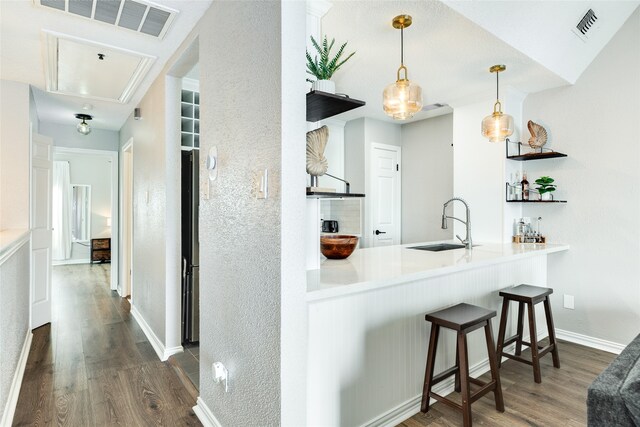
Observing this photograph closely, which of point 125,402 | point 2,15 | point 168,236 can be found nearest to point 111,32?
point 2,15

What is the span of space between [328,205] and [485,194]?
217cm

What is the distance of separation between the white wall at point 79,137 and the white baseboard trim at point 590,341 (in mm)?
6120

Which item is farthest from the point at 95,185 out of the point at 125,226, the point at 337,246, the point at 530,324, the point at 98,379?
the point at 530,324

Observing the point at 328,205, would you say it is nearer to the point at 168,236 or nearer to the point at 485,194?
the point at 485,194

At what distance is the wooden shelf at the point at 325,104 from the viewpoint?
1531 millimetres

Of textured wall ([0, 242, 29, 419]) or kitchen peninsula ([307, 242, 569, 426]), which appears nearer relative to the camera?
kitchen peninsula ([307, 242, 569, 426])

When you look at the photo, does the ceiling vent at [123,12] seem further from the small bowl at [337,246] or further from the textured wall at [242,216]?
the small bowl at [337,246]

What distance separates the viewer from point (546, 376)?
2.58m

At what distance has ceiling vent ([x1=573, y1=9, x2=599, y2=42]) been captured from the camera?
9.05 ft

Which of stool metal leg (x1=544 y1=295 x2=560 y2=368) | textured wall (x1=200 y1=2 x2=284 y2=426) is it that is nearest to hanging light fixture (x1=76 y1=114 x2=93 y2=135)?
textured wall (x1=200 y1=2 x2=284 y2=426)

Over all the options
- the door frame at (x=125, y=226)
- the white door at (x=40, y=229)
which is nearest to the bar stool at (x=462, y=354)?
the white door at (x=40, y=229)

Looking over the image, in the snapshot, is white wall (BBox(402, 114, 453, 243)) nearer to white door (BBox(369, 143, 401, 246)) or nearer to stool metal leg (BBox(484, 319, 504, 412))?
white door (BBox(369, 143, 401, 246))

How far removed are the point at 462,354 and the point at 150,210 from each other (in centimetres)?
284

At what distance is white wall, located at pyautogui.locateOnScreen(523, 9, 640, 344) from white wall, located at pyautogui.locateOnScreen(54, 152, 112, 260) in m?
8.79
